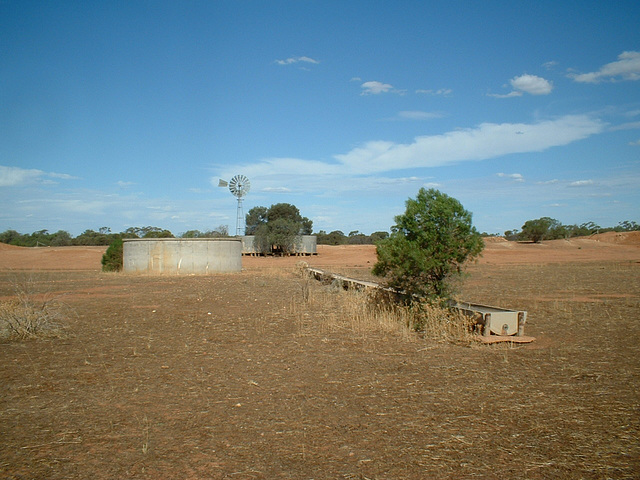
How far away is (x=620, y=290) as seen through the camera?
17.5 meters

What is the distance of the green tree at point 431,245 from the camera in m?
10.4

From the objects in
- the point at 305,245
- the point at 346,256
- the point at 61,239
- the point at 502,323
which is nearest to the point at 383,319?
the point at 502,323

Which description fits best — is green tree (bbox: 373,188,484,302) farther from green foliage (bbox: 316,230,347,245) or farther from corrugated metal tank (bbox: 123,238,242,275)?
green foliage (bbox: 316,230,347,245)

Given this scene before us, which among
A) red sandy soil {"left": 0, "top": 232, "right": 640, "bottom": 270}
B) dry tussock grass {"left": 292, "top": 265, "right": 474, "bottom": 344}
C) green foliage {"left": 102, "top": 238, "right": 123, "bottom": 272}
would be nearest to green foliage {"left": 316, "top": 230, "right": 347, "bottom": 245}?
red sandy soil {"left": 0, "top": 232, "right": 640, "bottom": 270}

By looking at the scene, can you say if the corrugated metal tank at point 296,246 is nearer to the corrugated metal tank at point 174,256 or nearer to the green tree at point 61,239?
the corrugated metal tank at point 174,256

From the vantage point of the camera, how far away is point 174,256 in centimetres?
2772

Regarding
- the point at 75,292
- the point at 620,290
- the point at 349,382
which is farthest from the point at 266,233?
the point at 349,382

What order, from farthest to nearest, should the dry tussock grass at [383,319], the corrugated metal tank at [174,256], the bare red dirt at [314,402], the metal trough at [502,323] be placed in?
the corrugated metal tank at [174,256], the dry tussock grass at [383,319], the metal trough at [502,323], the bare red dirt at [314,402]

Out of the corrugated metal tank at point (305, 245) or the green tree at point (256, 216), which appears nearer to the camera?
the corrugated metal tank at point (305, 245)

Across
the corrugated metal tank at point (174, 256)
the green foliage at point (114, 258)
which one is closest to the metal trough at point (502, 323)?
the corrugated metal tank at point (174, 256)

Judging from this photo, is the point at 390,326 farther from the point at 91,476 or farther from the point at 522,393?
the point at 91,476

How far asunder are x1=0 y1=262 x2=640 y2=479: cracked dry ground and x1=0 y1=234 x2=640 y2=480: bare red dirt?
0.9 inches

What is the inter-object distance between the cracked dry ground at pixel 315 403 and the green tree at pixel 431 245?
134 cm

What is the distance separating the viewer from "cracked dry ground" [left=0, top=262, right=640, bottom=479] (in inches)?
174
